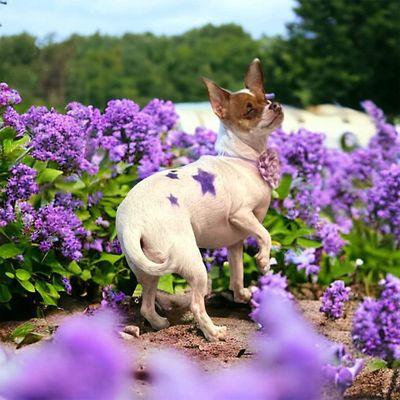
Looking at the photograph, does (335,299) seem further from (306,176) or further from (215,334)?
(306,176)

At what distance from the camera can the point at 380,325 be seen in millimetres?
2283

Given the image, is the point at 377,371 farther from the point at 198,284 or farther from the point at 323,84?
the point at 323,84

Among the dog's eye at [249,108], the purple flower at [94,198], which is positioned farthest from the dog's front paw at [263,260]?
the purple flower at [94,198]

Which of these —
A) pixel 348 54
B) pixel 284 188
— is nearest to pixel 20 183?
pixel 284 188

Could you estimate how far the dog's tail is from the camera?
3.17 meters

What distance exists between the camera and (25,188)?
3.67 meters

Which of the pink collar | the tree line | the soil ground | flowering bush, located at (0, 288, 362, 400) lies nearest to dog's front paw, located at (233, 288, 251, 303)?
the soil ground

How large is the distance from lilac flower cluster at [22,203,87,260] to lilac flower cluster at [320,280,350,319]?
1.29 m

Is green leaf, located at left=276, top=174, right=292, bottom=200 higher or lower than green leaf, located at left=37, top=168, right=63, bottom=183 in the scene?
lower

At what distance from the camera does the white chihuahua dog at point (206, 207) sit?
3.23 meters

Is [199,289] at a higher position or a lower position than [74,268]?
higher

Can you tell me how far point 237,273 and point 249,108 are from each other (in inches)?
34.3

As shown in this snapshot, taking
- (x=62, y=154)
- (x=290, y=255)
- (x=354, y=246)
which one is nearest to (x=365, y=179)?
(x=354, y=246)

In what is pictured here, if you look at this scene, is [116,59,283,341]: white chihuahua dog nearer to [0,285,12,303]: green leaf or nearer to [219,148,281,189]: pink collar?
[219,148,281,189]: pink collar
